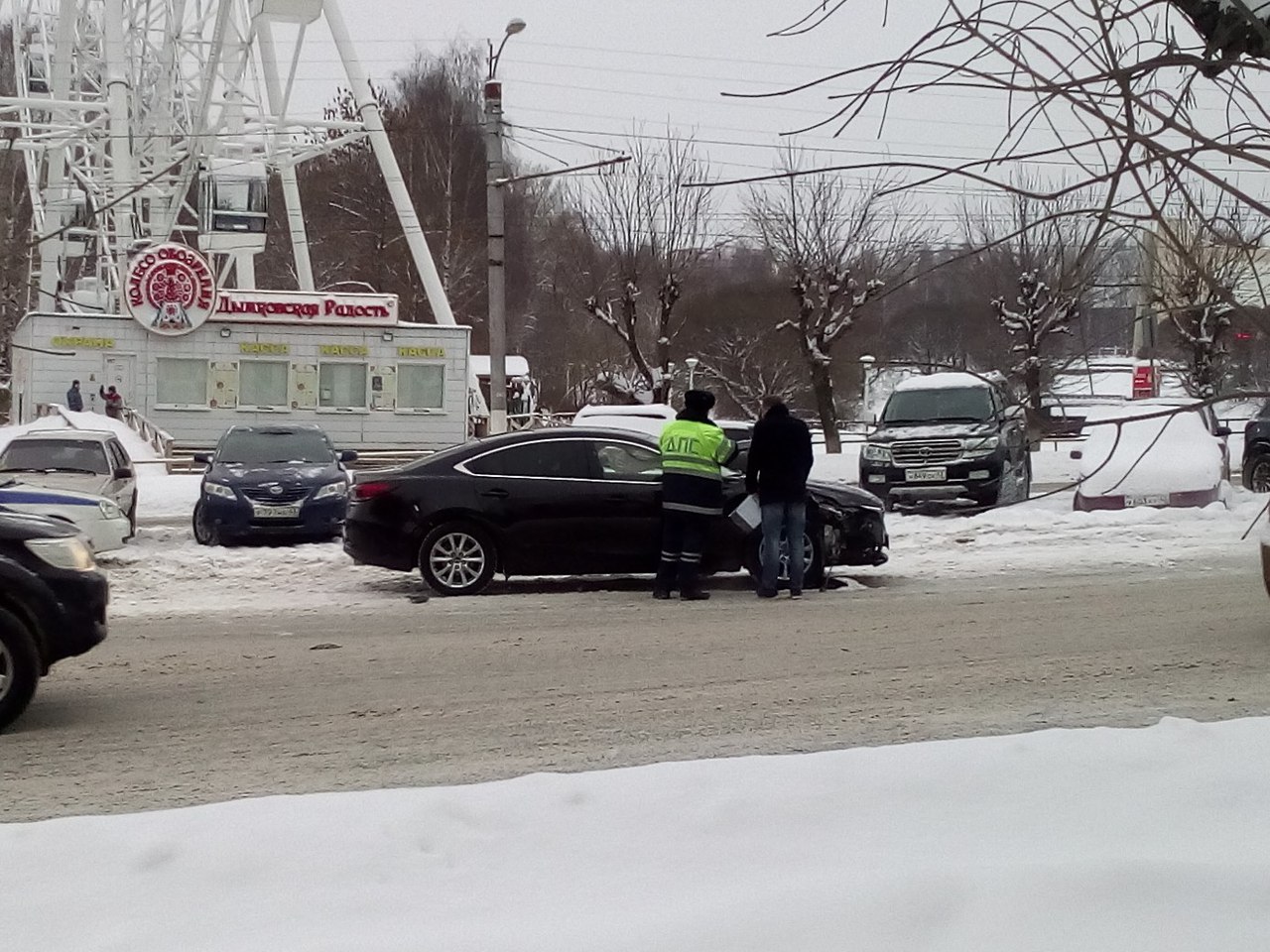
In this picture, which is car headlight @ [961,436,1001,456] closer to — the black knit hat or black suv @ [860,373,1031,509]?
black suv @ [860,373,1031,509]

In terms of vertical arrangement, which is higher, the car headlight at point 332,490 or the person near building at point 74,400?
the person near building at point 74,400

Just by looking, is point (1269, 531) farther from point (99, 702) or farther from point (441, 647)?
point (99, 702)

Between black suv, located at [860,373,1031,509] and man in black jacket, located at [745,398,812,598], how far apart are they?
7.36 meters

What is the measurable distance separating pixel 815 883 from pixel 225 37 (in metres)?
43.2

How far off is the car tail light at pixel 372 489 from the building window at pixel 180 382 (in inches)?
1185

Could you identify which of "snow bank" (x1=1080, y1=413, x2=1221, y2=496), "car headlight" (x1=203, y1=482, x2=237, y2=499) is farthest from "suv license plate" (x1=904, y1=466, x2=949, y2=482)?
"car headlight" (x1=203, y1=482, x2=237, y2=499)

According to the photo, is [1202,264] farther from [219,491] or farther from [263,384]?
[263,384]

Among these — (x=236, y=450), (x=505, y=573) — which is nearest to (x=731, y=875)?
(x=505, y=573)

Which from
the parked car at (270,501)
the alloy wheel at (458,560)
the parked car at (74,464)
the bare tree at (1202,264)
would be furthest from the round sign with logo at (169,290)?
the bare tree at (1202,264)

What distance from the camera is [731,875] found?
443 centimetres

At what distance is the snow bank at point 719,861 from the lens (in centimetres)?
389

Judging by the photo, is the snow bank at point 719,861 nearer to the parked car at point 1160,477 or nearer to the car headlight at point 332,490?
the car headlight at point 332,490

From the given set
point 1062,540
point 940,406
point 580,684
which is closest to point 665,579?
point 580,684

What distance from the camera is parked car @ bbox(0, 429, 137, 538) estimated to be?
57.9 feet
